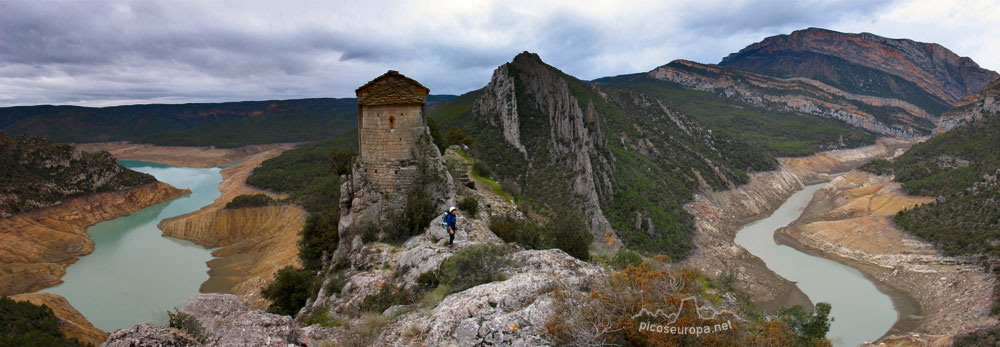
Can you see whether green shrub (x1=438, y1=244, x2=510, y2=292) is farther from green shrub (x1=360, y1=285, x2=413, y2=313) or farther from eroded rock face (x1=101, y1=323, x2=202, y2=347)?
eroded rock face (x1=101, y1=323, x2=202, y2=347)

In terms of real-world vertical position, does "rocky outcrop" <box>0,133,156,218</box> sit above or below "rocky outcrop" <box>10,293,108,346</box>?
above

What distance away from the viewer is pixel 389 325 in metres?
6.50

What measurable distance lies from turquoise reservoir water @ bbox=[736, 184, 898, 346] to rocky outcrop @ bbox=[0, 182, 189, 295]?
65038mm

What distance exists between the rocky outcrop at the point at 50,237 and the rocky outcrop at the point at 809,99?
5992 inches

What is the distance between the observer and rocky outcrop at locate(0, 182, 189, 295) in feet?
123

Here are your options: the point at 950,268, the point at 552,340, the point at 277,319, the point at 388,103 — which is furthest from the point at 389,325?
the point at 950,268

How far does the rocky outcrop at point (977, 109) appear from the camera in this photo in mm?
60594

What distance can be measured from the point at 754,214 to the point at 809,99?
98.5 m

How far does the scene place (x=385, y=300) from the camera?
808 centimetres

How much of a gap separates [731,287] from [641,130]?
179 feet

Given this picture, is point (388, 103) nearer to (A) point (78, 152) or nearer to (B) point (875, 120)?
(A) point (78, 152)

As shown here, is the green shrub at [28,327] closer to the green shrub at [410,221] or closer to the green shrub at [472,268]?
the green shrub at [410,221]

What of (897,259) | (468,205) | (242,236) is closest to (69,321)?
(242,236)

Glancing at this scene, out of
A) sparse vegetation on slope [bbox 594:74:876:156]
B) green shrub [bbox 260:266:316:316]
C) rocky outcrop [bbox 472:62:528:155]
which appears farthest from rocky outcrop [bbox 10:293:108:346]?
sparse vegetation on slope [bbox 594:74:876:156]
